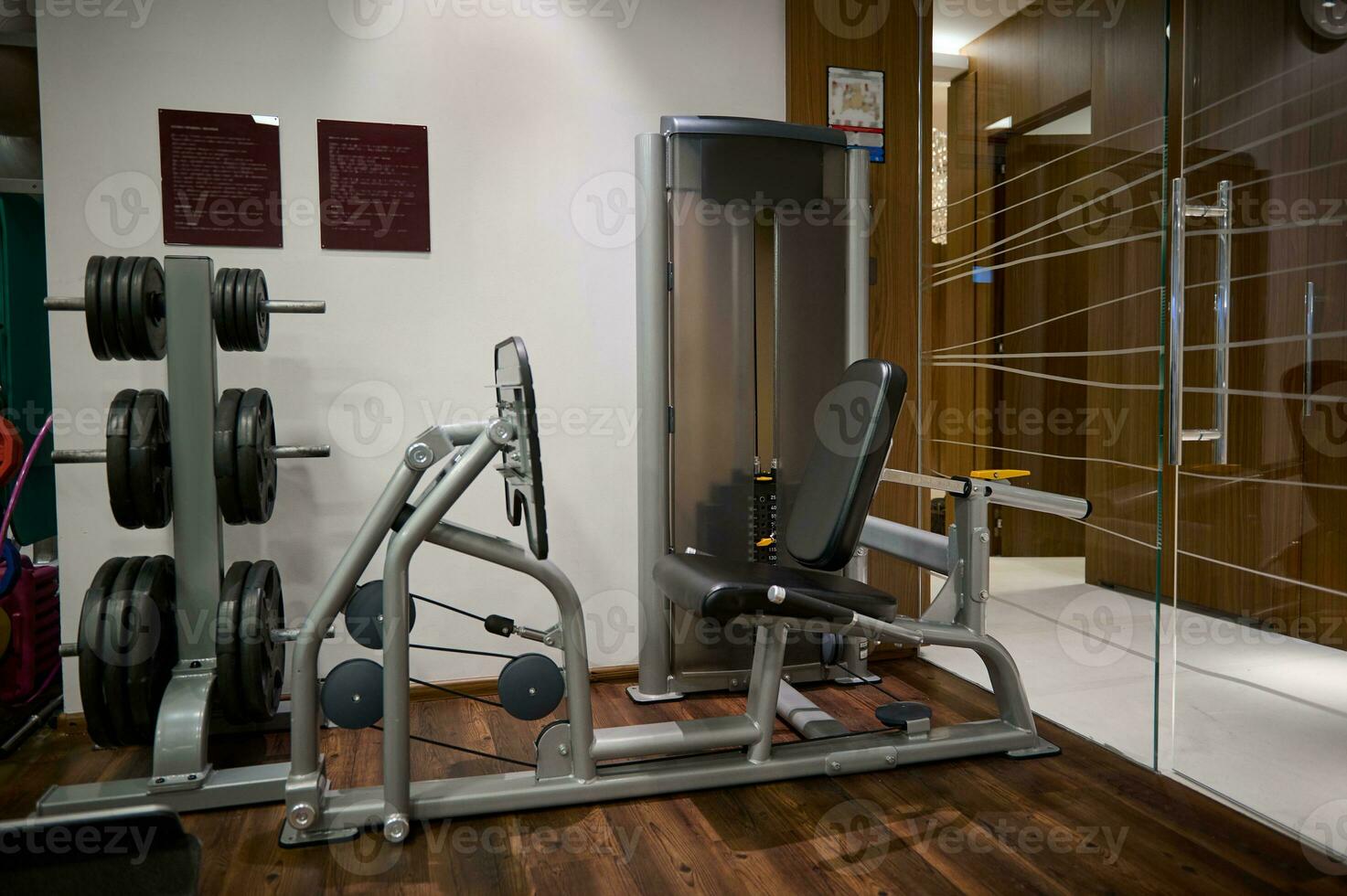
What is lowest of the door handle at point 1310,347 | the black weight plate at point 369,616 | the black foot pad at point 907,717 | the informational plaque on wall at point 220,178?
the black foot pad at point 907,717

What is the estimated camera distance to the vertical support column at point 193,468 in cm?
224

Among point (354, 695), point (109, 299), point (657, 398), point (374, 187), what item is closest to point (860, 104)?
point (657, 398)

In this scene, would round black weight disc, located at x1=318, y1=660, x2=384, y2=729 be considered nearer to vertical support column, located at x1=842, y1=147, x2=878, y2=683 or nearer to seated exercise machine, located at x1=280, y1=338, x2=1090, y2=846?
seated exercise machine, located at x1=280, y1=338, x2=1090, y2=846

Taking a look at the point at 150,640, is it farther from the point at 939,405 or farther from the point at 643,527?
the point at 939,405

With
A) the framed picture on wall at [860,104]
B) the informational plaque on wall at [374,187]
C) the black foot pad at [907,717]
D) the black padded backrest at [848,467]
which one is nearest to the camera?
the black padded backrest at [848,467]

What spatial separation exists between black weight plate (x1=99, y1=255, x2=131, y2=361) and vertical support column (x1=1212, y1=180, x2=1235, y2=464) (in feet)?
8.61

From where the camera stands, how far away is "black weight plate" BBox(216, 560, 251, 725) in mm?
2170

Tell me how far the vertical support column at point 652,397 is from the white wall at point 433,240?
0.19 metres

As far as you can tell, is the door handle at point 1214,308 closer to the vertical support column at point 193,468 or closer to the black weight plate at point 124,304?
the vertical support column at point 193,468

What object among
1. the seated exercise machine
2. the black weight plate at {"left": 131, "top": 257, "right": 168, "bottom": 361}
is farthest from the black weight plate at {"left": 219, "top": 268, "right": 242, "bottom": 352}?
the seated exercise machine

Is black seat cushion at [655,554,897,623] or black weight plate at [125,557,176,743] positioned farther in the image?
black weight plate at [125,557,176,743]

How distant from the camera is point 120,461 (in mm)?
2127

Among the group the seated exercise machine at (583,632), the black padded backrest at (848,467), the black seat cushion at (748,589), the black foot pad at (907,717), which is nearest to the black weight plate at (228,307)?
the seated exercise machine at (583,632)

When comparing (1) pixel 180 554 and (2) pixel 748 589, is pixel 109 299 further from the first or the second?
(2) pixel 748 589
